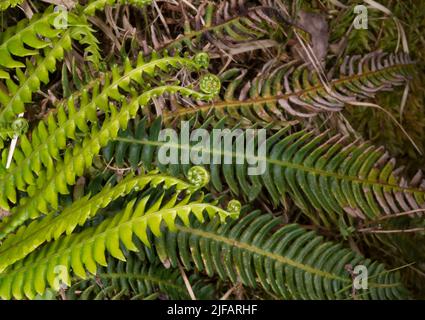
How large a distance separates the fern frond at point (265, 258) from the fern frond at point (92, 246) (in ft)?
0.90

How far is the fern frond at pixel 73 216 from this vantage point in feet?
5.17

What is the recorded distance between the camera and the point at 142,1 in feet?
5.36

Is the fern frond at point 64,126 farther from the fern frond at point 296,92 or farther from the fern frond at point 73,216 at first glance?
the fern frond at point 296,92

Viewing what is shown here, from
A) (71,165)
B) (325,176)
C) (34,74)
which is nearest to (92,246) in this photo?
(71,165)

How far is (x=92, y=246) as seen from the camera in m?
1.59

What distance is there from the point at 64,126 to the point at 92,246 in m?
0.38

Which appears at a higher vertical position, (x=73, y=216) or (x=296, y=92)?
(x=296, y=92)

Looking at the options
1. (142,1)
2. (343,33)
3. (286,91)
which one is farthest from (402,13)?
(142,1)

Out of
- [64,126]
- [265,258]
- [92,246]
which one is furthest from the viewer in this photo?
[265,258]

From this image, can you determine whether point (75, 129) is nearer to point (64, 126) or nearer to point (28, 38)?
point (64, 126)

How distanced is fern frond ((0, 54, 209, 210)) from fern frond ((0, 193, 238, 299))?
8.6 inches

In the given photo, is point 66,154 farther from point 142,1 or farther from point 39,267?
point 142,1

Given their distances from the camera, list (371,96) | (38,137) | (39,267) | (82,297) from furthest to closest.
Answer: (371,96) → (82,297) → (38,137) → (39,267)

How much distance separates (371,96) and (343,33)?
0.89ft
